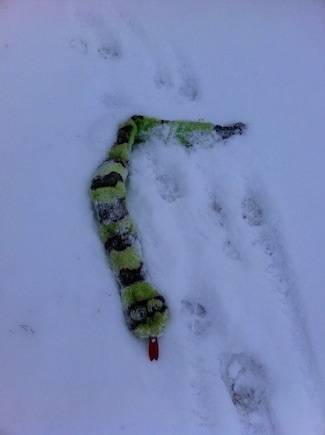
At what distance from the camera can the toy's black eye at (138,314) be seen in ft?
8.64

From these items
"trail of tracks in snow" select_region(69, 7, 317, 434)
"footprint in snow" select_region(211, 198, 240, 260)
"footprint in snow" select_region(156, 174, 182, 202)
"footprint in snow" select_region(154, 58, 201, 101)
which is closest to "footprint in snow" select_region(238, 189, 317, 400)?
"trail of tracks in snow" select_region(69, 7, 317, 434)

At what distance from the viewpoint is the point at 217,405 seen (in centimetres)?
254

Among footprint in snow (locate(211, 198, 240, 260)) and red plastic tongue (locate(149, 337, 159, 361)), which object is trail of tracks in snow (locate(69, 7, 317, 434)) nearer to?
footprint in snow (locate(211, 198, 240, 260))

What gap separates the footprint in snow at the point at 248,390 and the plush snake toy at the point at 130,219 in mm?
404

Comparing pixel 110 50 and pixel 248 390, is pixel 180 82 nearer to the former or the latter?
pixel 110 50

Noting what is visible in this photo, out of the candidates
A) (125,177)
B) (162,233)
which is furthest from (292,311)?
(125,177)

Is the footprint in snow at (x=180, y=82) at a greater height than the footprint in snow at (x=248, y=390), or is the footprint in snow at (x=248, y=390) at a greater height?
the footprint in snow at (x=180, y=82)

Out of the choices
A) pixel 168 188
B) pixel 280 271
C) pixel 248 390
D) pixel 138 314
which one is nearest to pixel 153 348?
pixel 138 314

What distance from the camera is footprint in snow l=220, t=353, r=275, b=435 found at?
253 centimetres

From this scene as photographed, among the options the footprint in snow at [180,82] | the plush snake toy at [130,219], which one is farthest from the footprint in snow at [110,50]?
the plush snake toy at [130,219]

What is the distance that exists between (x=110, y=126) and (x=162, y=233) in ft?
2.65

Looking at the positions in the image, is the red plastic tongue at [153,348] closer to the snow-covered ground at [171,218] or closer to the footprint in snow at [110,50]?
the snow-covered ground at [171,218]

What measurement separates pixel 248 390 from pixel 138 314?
0.67 meters

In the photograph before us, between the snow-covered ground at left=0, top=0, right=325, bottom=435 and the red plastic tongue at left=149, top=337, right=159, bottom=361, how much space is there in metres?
0.04
